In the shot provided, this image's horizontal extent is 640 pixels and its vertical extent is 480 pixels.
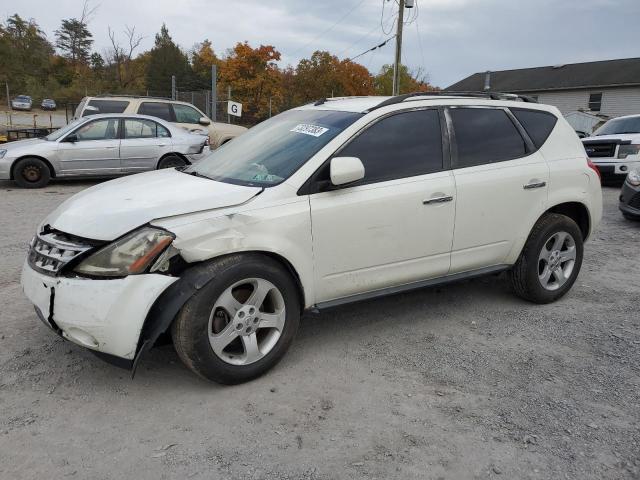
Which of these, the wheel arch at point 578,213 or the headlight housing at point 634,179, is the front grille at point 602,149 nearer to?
the headlight housing at point 634,179

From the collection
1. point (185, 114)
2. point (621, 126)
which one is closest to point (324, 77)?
point (185, 114)

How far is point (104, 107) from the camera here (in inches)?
472

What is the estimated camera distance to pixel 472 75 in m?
51.6

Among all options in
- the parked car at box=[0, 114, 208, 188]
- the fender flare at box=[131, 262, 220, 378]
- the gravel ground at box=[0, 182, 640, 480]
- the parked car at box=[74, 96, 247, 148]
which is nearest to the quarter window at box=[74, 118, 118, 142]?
the parked car at box=[0, 114, 208, 188]

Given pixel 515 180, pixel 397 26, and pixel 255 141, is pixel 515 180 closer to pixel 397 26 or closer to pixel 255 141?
pixel 255 141

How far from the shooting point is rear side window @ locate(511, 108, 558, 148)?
4352 millimetres

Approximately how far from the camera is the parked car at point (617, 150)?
1132cm

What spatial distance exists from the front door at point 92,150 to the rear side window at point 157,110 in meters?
1.81

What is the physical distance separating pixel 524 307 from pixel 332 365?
201cm

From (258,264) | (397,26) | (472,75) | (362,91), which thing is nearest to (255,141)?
(258,264)

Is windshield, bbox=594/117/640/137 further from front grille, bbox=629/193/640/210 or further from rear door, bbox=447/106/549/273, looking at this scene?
rear door, bbox=447/106/549/273

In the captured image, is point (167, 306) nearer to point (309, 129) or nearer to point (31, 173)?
point (309, 129)

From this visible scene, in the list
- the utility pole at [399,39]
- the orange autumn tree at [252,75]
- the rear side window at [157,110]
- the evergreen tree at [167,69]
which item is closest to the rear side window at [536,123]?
the rear side window at [157,110]

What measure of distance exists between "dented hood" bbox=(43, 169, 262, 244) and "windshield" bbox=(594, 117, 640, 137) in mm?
11794
